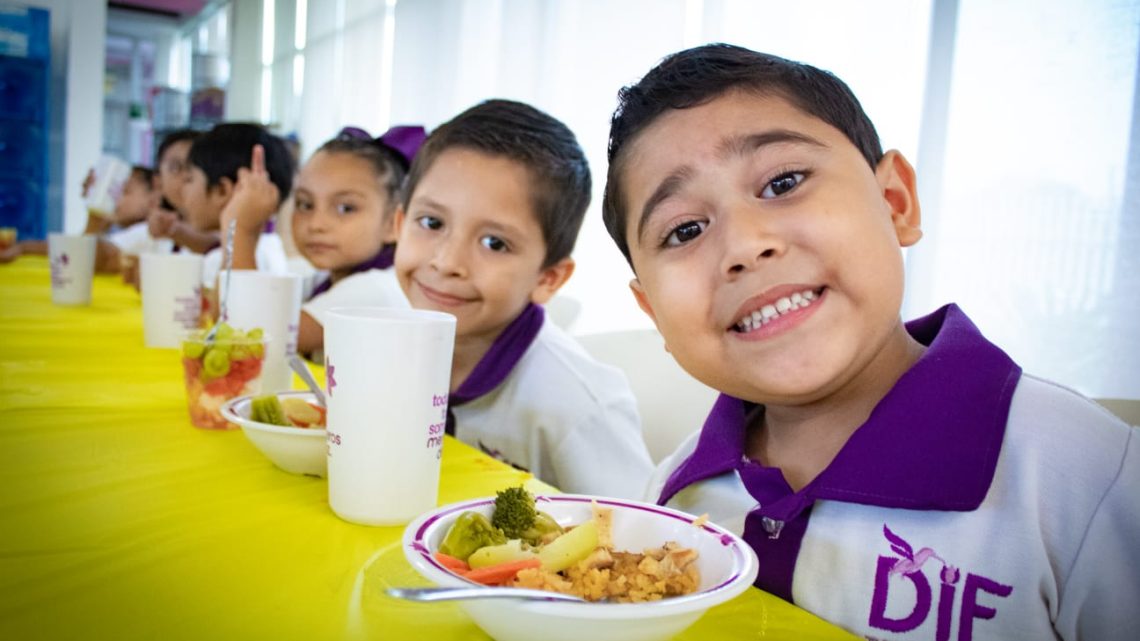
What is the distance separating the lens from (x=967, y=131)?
179 cm

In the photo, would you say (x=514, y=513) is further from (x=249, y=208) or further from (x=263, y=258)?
(x=263, y=258)

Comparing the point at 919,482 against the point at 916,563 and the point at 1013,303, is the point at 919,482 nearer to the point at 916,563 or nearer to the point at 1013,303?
the point at 916,563

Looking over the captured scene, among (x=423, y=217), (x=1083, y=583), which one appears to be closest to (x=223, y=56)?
(x=423, y=217)

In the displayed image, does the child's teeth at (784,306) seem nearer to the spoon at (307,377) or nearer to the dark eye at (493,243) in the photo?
the spoon at (307,377)

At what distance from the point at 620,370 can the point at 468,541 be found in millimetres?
946

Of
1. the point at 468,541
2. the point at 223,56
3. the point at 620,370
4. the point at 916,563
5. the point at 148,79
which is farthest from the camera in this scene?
the point at 148,79

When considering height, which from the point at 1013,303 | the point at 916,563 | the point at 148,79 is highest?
the point at 148,79

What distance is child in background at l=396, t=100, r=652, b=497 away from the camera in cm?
139

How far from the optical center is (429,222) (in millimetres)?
1522

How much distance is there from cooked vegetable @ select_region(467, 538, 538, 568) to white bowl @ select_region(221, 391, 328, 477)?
0.31m

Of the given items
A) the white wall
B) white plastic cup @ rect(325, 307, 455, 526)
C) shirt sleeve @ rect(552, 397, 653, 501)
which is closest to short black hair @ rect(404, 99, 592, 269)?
shirt sleeve @ rect(552, 397, 653, 501)

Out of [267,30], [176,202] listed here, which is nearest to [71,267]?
[176,202]

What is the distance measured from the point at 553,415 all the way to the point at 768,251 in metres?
0.68

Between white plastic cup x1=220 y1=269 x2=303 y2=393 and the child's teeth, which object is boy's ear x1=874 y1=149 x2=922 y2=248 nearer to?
the child's teeth
